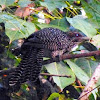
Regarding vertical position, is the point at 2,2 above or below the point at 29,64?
above

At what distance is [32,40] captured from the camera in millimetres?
2342

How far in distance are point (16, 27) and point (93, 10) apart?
1.95ft

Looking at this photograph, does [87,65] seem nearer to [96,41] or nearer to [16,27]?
[96,41]

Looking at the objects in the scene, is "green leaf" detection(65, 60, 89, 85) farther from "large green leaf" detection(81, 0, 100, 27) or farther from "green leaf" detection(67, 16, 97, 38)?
"large green leaf" detection(81, 0, 100, 27)

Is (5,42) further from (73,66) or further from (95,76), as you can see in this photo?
(95,76)

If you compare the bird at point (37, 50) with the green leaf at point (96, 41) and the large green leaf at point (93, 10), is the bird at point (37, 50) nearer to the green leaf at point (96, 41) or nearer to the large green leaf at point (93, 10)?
the large green leaf at point (93, 10)

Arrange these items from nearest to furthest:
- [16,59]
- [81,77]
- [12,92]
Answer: [81,77]
[12,92]
[16,59]

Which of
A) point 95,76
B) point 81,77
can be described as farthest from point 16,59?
point 95,76

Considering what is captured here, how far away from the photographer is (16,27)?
6.47 ft

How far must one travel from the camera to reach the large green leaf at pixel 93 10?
85.6 inches

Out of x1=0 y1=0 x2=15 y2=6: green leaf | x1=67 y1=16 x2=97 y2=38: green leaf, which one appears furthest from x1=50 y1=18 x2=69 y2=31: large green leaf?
x1=0 y1=0 x2=15 y2=6: green leaf

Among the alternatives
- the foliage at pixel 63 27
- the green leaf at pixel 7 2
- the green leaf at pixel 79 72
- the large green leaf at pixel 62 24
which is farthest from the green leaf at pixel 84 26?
the green leaf at pixel 7 2

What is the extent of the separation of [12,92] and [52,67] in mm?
310

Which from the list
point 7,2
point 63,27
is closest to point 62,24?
point 63,27
